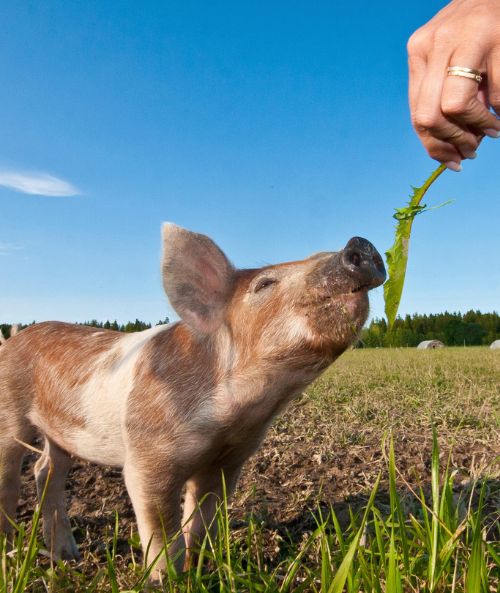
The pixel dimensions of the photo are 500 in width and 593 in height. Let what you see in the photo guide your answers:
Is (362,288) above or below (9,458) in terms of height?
above

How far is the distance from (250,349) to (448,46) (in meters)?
1.73

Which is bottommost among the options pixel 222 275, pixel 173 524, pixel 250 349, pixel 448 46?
pixel 173 524

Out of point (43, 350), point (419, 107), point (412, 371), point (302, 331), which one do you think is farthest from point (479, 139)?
point (412, 371)

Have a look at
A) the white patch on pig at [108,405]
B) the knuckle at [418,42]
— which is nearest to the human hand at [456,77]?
the knuckle at [418,42]

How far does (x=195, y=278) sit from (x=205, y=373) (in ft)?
1.87

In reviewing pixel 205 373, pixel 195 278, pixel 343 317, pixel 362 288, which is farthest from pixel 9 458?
pixel 362 288

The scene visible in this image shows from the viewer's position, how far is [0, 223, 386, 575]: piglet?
125 inches

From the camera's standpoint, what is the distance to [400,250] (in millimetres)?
2951

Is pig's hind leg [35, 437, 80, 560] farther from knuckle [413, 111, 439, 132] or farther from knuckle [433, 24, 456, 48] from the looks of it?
knuckle [433, 24, 456, 48]

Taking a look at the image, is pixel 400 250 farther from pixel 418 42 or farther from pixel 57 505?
pixel 57 505

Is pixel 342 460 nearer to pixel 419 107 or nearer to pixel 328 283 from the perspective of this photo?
pixel 328 283

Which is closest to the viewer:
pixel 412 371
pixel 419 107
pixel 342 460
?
pixel 419 107

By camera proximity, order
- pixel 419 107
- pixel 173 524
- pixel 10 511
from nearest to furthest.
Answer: pixel 419 107 < pixel 173 524 < pixel 10 511

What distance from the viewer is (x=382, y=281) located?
10.2 feet
